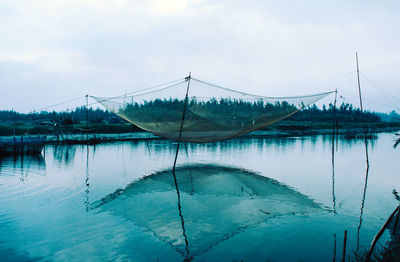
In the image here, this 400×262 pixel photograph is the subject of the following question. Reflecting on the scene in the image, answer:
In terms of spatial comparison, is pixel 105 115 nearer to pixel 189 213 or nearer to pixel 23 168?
pixel 23 168

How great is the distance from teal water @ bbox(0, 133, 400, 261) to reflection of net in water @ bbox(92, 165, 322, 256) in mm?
21

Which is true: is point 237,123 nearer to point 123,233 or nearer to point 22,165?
point 123,233

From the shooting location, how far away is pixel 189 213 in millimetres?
5738

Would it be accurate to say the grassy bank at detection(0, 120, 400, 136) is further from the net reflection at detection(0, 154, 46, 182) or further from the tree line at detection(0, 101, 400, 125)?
the net reflection at detection(0, 154, 46, 182)

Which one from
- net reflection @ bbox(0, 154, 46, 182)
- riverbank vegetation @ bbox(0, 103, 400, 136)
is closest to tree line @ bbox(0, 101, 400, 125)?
riverbank vegetation @ bbox(0, 103, 400, 136)

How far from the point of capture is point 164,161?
1301 centimetres

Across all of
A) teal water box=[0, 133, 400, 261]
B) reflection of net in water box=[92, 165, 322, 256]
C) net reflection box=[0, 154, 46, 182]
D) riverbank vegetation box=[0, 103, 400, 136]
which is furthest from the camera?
riverbank vegetation box=[0, 103, 400, 136]

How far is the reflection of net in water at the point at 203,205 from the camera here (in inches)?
188

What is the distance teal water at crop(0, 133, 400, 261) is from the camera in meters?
4.13

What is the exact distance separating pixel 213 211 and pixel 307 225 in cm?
178

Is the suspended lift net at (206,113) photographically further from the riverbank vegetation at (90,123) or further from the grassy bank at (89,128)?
the grassy bank at (89,128)

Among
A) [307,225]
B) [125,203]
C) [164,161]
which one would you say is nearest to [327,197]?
[307,225]

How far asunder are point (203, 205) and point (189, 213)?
0.61 m

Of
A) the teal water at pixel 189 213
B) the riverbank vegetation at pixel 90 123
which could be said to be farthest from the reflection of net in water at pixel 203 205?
the riverbank vegetation at pixel 90 123
